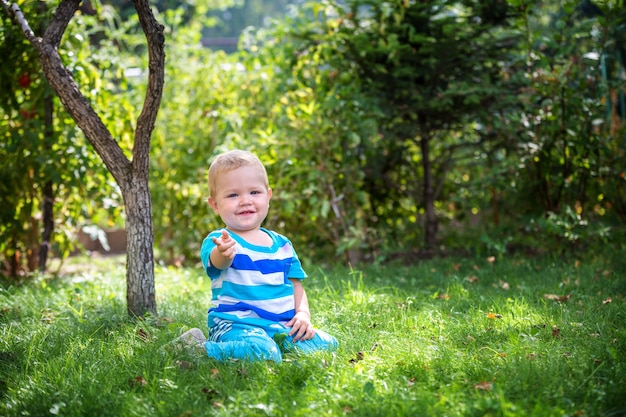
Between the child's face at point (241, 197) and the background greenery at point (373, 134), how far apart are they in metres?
1.99

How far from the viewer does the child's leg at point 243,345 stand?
8.18ft

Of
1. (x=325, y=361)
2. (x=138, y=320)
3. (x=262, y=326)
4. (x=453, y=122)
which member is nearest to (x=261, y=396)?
(x=325, y=361)

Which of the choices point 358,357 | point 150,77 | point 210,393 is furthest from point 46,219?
point 358,357

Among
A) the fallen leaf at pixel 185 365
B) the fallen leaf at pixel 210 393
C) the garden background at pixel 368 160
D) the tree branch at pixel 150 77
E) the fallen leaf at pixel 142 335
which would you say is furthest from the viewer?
the garden background at pixel 368 160

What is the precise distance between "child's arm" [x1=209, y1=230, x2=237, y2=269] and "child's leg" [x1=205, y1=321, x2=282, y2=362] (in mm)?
278

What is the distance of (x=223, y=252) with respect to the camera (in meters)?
2.48

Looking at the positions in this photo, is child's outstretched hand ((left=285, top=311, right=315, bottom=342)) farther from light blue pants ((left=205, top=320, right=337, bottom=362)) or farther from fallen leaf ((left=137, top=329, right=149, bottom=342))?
fallen leaf ((left=137, top=329, right=149, bottom=342))

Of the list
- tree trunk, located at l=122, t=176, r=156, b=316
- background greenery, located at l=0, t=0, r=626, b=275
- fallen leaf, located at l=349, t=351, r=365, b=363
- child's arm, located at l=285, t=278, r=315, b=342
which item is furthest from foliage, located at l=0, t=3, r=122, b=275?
fallen leaf, located at l=349, t=351, r=365, b=363

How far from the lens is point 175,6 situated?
14.5 meters

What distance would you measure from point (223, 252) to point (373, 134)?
2688mm

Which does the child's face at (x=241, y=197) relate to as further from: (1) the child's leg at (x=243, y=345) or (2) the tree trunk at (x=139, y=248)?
(2) the tree trunk at (x=139, y=248)

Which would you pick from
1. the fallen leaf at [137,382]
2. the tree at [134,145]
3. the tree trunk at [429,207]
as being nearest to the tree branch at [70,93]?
the tree at [134,145]

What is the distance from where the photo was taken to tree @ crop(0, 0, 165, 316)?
10.2 feet

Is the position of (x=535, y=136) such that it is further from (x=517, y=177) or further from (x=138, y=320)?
(x=138, y=320)
